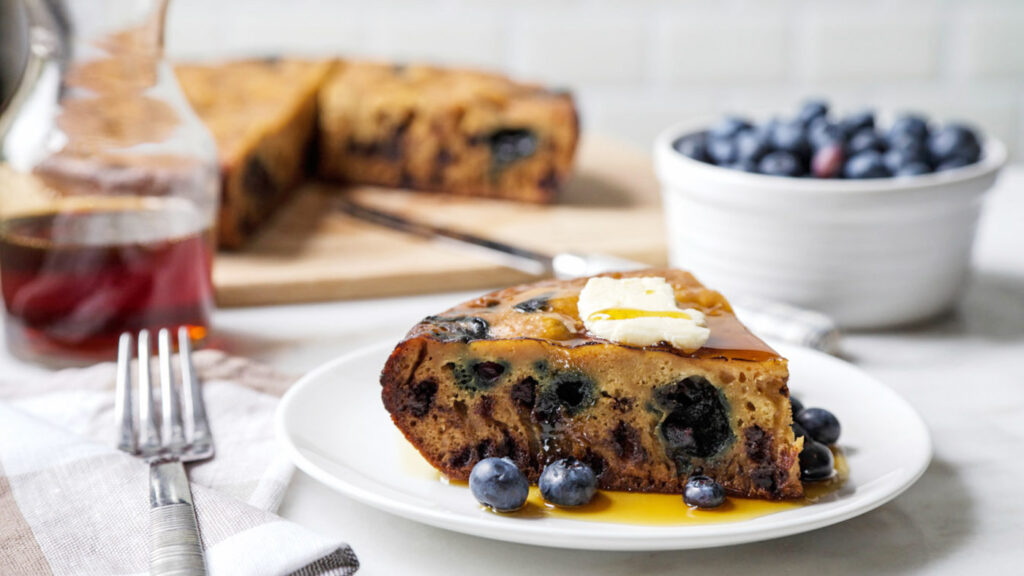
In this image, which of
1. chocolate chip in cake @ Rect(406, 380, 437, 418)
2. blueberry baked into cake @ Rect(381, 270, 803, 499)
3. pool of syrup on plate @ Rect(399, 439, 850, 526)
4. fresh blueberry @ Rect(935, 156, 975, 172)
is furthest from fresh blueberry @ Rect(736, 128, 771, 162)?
chocolate chip in cake @ Rect(406, 380, 437, 418)

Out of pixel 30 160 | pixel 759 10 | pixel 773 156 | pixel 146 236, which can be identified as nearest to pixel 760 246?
pixel 773 156

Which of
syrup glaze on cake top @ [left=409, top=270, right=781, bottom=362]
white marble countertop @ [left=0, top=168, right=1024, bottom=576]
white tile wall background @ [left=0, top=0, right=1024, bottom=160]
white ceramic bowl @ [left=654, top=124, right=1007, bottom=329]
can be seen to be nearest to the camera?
white marble countertop @ [left=0, top=168, right=1024, bottom=576]

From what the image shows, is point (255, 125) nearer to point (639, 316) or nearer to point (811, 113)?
point (811, 113)

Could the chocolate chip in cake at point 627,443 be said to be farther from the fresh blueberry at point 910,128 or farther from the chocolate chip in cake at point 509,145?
the chocolate chip in cake at point 509,145

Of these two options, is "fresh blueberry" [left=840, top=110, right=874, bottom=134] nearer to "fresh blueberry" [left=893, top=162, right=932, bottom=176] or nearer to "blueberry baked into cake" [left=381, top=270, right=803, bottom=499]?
"fresh blueberry" [left=893, top=162, right=932, bottom=176]

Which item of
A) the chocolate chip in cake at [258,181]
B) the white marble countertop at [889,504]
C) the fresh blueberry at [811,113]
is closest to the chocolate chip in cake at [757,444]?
the white marble countertop at [889,504]

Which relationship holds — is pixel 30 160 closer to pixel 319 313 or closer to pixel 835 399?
pixel 319 313
